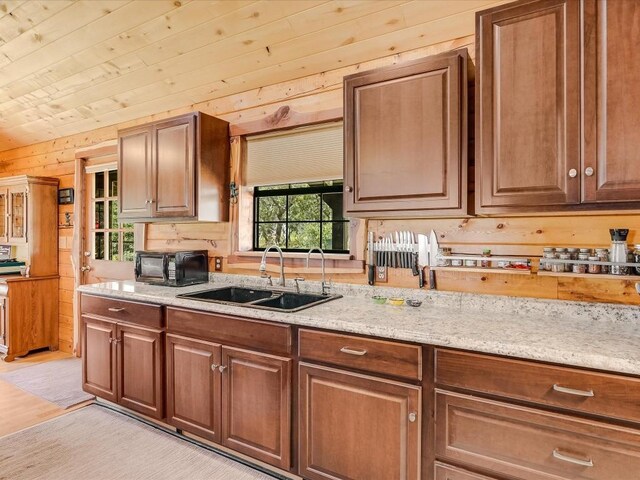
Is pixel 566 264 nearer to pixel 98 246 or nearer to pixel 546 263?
pixel 546 263

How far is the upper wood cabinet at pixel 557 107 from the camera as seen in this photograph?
146cm

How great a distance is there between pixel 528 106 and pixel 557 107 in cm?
11

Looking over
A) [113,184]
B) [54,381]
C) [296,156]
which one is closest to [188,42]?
[296,156]

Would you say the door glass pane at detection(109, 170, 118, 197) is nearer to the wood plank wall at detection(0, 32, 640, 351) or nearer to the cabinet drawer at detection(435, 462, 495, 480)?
the wood plank wall at detection(0, 32, 640, 351)

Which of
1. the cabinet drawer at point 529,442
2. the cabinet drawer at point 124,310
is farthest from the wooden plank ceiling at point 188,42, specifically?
the cabinet drawer at point 529,442

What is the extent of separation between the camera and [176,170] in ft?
9.35

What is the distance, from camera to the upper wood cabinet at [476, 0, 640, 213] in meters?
1.46

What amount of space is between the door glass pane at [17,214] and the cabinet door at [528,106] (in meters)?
4.80

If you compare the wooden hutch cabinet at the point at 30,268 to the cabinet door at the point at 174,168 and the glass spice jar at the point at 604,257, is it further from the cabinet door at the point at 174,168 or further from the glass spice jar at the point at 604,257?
the glass spice jar at the point at 604,257

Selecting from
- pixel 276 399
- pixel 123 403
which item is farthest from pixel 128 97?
pixel 276 399

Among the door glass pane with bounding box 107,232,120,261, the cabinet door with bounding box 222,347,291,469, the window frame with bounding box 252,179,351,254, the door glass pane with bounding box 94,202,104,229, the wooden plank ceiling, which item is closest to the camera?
the cabinet door with bounding box 222,347,291,469

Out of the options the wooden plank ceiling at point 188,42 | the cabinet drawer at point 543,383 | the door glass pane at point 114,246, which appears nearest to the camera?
the cabinet drawer at point 543,383

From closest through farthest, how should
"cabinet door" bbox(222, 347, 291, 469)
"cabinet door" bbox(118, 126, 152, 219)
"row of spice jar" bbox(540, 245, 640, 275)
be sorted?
"row of spice jar" bbox(540, 245, 640, 275) < "cabinet door" bbox(222, 347, 291, 469) < "cabinet door" bbox(118, 126, 152, 219)

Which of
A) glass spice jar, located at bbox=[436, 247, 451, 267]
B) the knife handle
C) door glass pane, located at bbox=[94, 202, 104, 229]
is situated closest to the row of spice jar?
glass spice jar, located at bbox=[436, 247, 451, 267]
